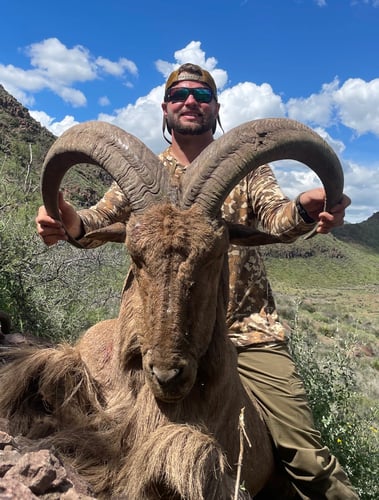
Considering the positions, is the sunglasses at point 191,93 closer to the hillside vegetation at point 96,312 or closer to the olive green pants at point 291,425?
the olive green pants at point 291,425

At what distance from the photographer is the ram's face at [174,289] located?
9.29 feet

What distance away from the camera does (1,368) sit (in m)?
4.01

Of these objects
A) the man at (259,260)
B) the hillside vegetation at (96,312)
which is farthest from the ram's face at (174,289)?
the hillside vegetation at (96,312)

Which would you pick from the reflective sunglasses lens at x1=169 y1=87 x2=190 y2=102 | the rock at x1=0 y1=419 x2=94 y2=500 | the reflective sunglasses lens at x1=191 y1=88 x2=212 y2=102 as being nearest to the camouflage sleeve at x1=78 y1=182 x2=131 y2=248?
the reflective sunglasses lens at x1=169 y1=87 x2=190 y2=102

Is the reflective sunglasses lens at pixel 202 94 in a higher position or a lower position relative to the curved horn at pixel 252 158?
higher

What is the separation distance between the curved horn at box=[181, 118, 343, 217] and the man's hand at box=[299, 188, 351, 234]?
67mm

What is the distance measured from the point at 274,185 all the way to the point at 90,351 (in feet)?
7.13

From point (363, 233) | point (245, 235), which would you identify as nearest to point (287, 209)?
point (245, 235)

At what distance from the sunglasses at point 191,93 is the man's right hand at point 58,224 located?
62.5 inches

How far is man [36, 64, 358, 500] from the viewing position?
3889 mm

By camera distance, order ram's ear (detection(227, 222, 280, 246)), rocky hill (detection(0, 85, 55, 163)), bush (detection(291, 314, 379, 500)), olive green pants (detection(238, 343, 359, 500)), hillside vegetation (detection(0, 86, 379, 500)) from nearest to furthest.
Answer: ram's ear (detection(227, 222, 280, 246)) → olive green pants (detection(238, 343, 359, 500)) → bush (detection(291, 314, 379, 500)) → hillside vegetation (detection(0, 86, 379, 500)) → rocky hill (detection(0, 85, 55, 163))

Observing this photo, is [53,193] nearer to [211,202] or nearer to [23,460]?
[211,202]

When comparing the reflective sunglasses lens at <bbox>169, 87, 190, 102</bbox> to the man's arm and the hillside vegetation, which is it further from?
the hillside vegetation

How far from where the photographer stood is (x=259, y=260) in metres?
4.48
